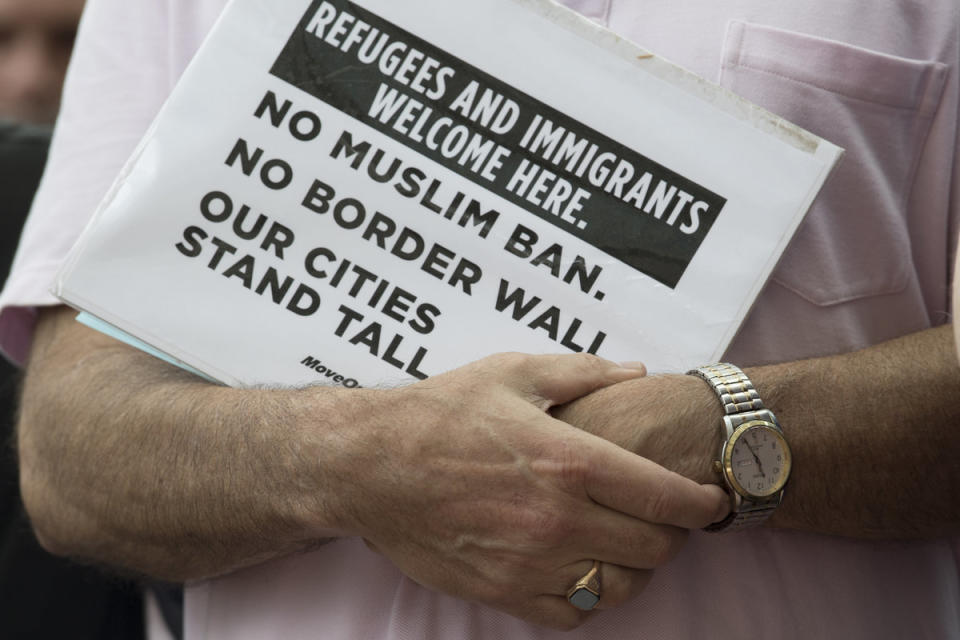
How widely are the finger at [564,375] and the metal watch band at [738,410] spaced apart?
8 cm

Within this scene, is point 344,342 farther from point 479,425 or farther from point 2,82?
point 2,82

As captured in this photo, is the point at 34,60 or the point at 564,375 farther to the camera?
the point at 34,60

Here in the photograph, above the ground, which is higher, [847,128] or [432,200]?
[847,128]

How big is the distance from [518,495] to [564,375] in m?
0.12

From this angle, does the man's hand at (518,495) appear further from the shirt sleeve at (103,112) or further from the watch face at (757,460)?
the shirt sleeve at (103,112)

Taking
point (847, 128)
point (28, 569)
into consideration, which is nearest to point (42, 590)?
point (28, 569)

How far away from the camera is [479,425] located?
83cm

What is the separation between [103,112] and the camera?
3.73 feet

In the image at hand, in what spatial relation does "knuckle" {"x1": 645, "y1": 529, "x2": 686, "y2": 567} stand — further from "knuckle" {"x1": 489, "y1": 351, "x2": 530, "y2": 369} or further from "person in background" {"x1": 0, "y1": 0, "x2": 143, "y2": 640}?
"person in background" {"x1": 0, "y1": 0, "x2": 143, "y2": 640}

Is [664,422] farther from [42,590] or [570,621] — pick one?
[42,590]

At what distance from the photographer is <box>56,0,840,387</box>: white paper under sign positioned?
0.91 m

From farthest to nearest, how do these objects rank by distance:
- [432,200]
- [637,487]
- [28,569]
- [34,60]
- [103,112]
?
[34,60], [28,569], [103,112], [432,200], [637,487]

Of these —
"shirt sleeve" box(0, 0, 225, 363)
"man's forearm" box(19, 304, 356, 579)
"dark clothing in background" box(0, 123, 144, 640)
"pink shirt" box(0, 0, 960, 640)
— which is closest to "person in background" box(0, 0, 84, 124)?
"dark clothing in background" box(0, 123, 144, 640)

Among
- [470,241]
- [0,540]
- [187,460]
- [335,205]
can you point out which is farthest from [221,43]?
[0,540]
